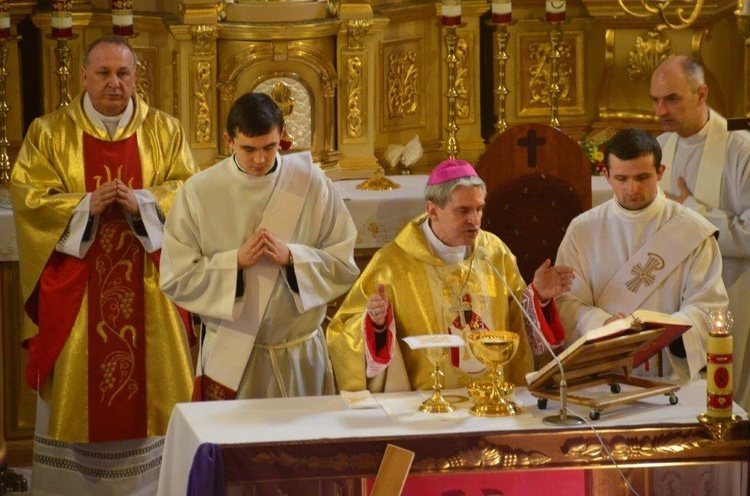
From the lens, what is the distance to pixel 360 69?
29.3 feet

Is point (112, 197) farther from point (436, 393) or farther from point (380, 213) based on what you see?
point (436, 393)

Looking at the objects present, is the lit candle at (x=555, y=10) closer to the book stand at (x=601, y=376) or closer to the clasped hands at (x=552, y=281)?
the clasped hands at (x=552, y=281)

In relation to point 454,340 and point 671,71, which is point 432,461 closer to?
point 454,340

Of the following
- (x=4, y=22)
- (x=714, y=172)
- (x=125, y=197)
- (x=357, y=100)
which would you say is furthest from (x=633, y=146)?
(x=4, y=22)

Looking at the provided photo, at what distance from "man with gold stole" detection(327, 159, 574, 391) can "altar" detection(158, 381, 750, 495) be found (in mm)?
301

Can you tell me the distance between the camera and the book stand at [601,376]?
5422 millimetres

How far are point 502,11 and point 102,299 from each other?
106 inches

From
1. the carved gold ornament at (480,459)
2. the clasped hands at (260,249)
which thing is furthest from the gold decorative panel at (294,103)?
the carved gold ornament at (480,459)

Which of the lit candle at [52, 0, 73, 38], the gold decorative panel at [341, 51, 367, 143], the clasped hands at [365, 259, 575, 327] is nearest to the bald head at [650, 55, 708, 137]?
the clasped hands at [365, 259, 575, 327]

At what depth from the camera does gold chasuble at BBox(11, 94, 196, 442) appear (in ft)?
23.4

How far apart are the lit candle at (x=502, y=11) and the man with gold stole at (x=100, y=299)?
2.05 m

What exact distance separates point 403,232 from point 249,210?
2.03ft

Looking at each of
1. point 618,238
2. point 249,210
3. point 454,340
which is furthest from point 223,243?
point 618,238

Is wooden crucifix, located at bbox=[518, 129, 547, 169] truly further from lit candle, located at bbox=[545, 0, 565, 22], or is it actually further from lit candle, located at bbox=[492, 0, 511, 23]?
lit candle, located at bbox=[545, 0, 565, 22]
